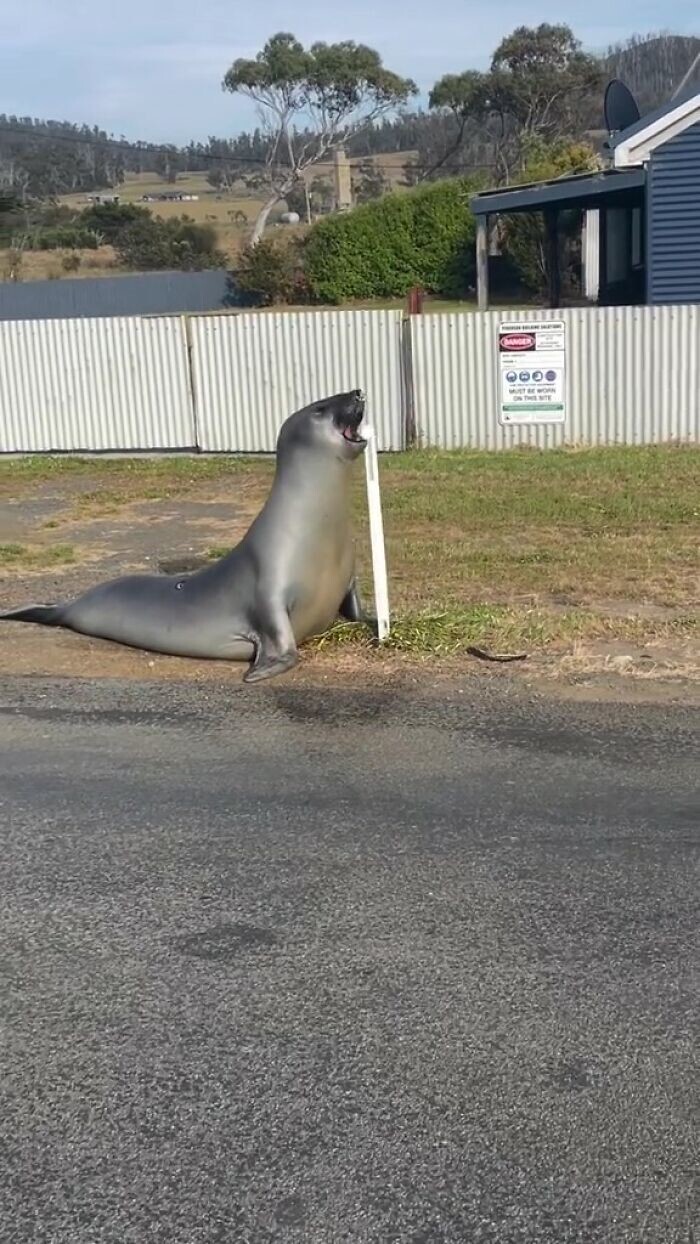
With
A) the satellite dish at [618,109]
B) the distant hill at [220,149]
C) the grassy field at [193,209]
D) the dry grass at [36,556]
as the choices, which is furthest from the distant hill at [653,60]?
the dry grass at [36,556]

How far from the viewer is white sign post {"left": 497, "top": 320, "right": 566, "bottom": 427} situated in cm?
1483

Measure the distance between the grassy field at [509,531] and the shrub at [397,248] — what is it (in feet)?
95.5

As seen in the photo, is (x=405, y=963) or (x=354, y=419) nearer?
(x=405, y=963)

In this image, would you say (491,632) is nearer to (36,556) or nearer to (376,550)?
(376,550)

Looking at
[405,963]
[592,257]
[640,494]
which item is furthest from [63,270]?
[405,963]

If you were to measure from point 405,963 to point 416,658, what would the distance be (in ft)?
11.3

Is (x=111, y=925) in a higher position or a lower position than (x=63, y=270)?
lower

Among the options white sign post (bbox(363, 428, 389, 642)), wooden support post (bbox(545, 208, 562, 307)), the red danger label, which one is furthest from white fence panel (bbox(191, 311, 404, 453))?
wooden support post (bbox(545, 208, 562, 307))

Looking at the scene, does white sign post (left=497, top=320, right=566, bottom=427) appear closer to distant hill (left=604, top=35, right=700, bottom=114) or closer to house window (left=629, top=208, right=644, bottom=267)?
house window (left=629, top=208, right=644, bottom=267)

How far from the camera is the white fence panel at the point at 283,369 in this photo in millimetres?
15539

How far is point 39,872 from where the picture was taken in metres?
4.98

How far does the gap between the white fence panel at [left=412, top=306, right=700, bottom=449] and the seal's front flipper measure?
8.36 metres

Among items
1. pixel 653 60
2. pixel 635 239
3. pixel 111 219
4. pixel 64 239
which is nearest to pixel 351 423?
pixel 635 239

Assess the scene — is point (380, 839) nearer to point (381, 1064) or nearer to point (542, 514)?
point (381, 1064)
